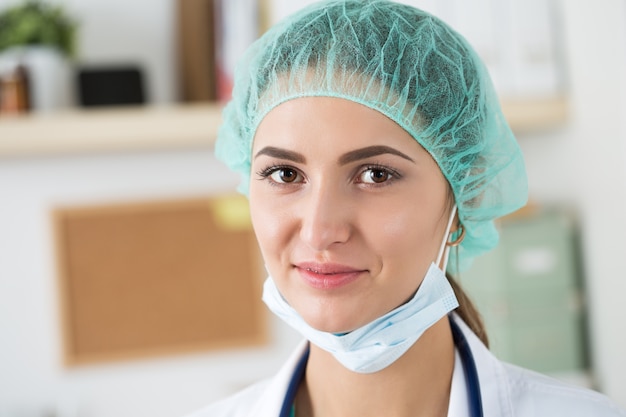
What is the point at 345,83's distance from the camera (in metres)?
1.01

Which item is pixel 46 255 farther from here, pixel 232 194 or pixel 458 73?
pixel 458 73

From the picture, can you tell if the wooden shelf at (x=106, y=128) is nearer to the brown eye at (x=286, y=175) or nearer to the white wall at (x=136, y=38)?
the white wall at (x=136, y=38)

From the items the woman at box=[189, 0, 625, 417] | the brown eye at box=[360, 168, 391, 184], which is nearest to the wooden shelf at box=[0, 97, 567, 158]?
the woman at box=[189, 0, 625, 417]

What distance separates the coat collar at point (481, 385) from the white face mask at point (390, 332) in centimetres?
12

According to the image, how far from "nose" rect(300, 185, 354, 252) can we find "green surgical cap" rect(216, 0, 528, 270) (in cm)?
13

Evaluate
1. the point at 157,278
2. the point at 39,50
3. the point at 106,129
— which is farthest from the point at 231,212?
the point at 39,50

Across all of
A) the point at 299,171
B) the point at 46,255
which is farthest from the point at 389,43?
the point at 46,255

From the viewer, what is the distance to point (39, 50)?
1857mm

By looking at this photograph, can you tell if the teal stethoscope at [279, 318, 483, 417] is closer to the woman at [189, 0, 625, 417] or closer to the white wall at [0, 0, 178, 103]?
the woman at [189, 0, 625, 417]

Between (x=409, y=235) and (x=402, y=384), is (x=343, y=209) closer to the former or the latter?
(x=409, y=235)

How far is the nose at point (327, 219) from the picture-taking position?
38.3 inches

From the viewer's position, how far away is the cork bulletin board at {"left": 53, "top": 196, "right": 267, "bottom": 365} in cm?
211

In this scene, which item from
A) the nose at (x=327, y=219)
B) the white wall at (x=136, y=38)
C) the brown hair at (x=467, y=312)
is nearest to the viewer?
the nose at (x=327, y=219)

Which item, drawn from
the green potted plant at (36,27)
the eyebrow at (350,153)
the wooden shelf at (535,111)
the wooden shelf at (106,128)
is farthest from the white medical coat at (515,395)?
the green potted plant at (36,27)
